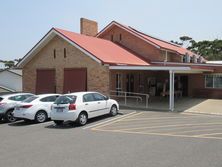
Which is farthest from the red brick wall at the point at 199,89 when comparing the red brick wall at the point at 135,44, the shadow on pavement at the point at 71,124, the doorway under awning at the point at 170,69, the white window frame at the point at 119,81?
the shadow on pavement at the point at 71,124

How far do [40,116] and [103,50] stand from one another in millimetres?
10712

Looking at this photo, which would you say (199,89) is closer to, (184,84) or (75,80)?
(184,84)

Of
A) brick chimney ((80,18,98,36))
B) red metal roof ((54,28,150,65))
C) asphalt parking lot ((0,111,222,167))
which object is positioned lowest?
asphalt parking lot ((0,111,222,167))

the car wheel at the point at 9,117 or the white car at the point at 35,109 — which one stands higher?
the white car at the point at 35,109

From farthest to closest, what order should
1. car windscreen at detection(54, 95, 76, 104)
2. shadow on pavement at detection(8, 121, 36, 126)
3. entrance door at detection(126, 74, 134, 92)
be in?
entrance door at detection(126, 74, 134, 92) → shadow on pavement at detection(8, 121, 36, 126) → car windscreen at detection(54, 95, 76, 104)

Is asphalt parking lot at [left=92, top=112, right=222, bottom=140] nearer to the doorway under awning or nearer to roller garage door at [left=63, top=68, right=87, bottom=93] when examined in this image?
the doorway under awning

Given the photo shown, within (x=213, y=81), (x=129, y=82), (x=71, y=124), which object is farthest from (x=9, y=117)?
(x=213, y=81)

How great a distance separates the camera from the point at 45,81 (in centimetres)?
2658

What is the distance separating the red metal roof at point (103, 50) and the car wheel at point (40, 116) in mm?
7204

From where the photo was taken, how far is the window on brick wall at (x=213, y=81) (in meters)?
29.0

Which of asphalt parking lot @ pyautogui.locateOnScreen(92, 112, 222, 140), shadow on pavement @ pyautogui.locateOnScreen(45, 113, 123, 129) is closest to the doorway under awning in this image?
asphalt parking lot @ pyautogui.locateOnScreen(92, 112, 222, 140)

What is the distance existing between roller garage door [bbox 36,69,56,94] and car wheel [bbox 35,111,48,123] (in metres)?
9.61

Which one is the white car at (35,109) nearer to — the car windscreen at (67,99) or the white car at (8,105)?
the white car at (8,105)

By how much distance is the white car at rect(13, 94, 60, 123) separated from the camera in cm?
1605
